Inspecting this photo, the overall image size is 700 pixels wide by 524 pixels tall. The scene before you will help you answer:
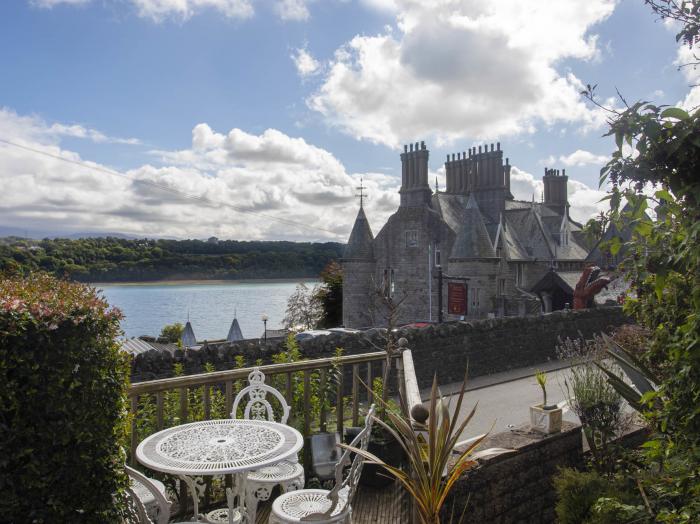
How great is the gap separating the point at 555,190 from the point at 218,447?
47.7m

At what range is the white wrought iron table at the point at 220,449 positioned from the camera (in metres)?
3.48

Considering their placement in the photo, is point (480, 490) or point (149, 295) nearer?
point (480, 490)

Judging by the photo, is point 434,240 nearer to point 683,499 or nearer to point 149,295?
point 683,499

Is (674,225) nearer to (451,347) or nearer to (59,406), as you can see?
(59,406)

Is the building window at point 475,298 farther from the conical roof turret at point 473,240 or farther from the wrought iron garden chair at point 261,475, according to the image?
the wrought iron garden chair at point 261,475

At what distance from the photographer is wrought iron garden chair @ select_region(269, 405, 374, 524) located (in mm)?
3580

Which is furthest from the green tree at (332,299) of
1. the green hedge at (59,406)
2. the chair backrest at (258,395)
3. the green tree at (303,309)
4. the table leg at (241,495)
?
the green hedge at (59,406)

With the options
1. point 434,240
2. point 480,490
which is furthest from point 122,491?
point 434,240

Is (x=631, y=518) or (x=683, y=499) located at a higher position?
(x=683, y=499)

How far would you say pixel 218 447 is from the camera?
12.5ft

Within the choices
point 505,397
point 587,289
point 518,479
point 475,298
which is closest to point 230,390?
point 518,479

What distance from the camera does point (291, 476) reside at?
14.5 ft

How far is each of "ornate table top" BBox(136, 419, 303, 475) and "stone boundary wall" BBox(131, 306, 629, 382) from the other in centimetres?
537

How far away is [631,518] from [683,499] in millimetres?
723
